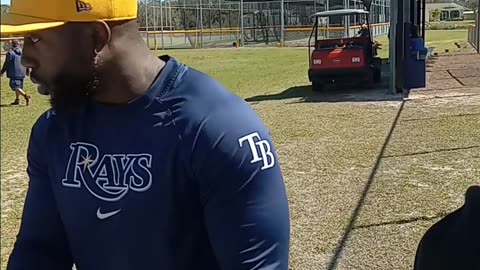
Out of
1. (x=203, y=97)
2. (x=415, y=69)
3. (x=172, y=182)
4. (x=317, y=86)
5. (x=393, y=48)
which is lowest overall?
(x=317, y=86)

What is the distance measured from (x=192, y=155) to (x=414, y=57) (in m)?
13.1

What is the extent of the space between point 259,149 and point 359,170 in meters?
5.96

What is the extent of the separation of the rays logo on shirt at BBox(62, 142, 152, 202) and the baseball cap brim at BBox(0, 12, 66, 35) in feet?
0.90

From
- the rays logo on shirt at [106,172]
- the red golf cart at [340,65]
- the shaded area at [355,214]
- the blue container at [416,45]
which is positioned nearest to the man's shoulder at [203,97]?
the rays logo on shirt at [106,172]

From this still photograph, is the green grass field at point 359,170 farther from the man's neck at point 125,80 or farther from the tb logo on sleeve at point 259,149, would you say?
the tb logo on sleeve at point 259,149

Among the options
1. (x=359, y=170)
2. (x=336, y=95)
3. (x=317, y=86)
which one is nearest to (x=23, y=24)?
(x=359, y=170)

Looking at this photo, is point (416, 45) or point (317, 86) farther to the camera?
point (317, 86)

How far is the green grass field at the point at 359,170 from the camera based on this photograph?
511 centimetres

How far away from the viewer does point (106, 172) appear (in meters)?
1.48

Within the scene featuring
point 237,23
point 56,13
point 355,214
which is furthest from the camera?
point 237,23

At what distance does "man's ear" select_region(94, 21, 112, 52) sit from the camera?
1.41 m

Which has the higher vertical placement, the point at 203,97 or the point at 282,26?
the point at 282,26

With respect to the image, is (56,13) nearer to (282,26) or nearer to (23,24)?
(23,24)

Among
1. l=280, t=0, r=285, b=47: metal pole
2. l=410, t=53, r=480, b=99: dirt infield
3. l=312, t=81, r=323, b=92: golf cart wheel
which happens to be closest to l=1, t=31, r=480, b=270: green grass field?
l=410, t=53, r=480, b=99: dirt infield
